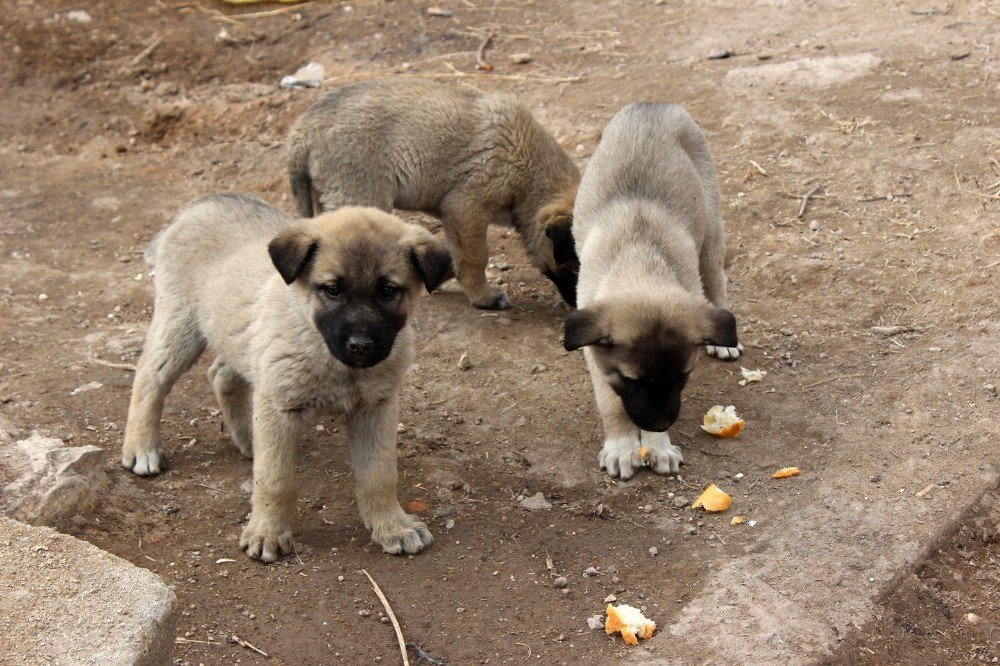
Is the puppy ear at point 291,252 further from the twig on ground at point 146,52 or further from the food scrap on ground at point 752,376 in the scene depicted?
the twig on ground at point 146,52

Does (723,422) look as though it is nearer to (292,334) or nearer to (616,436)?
(616,436)

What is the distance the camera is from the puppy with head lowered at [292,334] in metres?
4.55

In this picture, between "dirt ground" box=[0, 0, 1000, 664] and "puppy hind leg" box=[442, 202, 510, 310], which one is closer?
"dirt ground" box=[0, 0, 1000, 664]

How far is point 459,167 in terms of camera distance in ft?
25.1

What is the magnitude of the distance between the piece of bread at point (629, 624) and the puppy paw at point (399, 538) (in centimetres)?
98

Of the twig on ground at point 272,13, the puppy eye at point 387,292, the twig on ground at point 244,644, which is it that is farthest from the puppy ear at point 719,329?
the twig on ground at point 272,13

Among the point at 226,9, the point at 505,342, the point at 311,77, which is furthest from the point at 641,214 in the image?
the point at 226,9

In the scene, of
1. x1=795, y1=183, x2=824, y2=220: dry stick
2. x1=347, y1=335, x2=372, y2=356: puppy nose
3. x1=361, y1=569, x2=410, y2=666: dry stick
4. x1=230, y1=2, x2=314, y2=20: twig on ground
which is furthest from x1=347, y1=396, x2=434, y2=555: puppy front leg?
x1=230, y1=2, x2=314, y2=20: twig on ground

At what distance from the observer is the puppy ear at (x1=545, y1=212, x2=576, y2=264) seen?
7176 mm

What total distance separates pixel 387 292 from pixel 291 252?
0.44m

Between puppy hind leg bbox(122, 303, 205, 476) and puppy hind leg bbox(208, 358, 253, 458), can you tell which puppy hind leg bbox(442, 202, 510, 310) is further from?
puppy hind leg bbox(122, 303, 205, 476)

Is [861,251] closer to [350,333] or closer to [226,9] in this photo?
[350,333]

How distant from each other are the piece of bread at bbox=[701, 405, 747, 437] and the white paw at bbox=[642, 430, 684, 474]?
0.28 metres

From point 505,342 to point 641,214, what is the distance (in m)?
1.52
